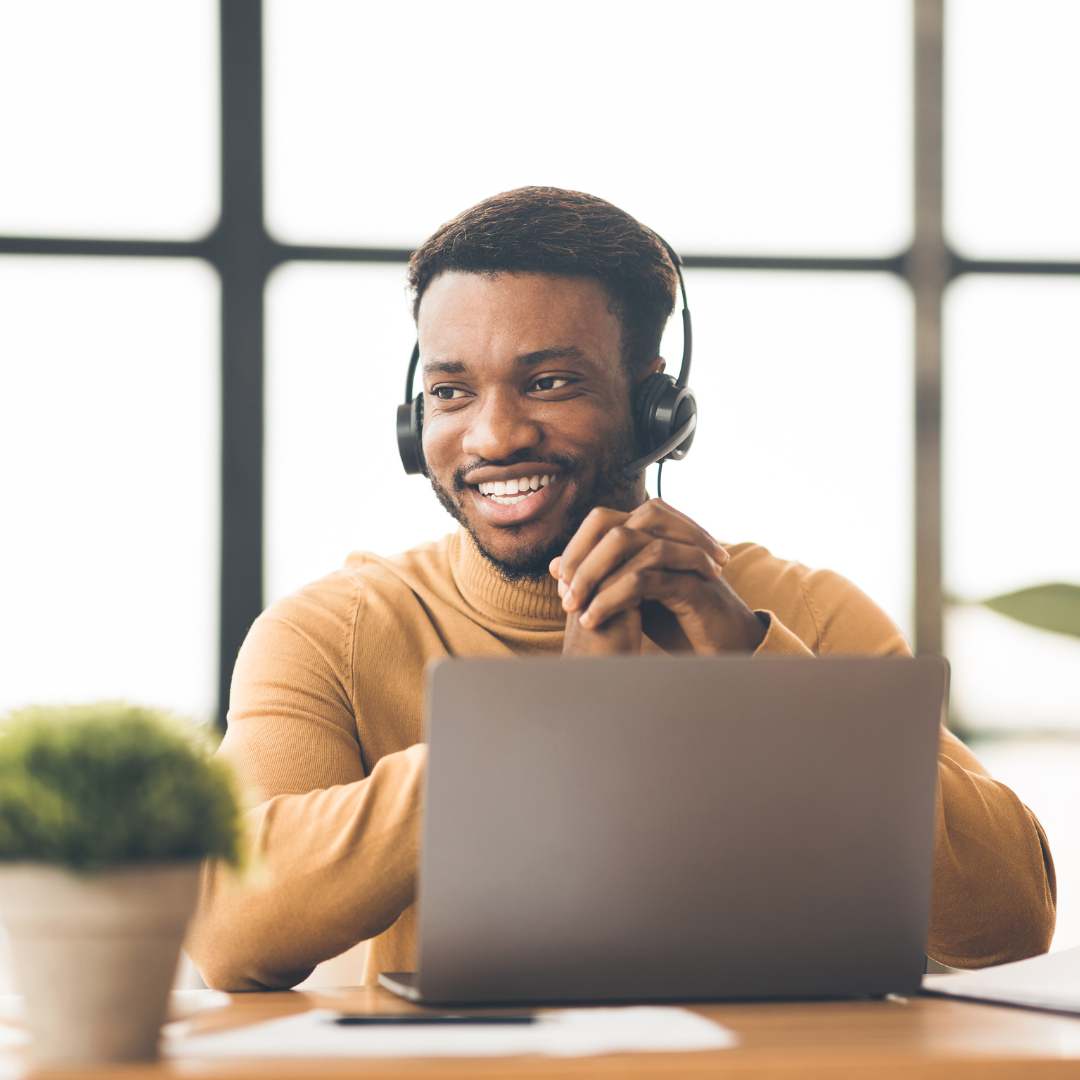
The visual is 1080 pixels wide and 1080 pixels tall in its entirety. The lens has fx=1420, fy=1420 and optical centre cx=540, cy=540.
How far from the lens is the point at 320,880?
1.17m

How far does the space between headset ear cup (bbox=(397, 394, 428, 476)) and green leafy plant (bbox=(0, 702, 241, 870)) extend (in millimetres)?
1050

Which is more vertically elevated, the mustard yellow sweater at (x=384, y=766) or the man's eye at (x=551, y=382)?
the man's eye at (x=551, y=382)

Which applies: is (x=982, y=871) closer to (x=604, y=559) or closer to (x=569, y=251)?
(x=604, y=559)

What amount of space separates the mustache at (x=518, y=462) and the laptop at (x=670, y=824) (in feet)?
2.78

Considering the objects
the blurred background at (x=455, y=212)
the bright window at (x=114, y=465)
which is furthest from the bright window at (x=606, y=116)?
the bright window at (x=114, y=465)

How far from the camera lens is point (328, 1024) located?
0.87 m

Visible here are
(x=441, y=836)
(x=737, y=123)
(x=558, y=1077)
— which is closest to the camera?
(x=558, y=1077)

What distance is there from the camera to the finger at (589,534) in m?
1.37

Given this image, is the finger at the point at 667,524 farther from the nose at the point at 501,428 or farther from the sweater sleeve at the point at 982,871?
the nose at the point at 501,428

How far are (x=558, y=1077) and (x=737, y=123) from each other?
8.31 ft

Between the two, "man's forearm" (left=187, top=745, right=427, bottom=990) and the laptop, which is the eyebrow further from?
the laptop

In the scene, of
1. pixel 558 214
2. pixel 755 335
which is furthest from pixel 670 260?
pixel 755 335

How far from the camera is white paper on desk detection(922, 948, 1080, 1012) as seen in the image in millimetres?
943

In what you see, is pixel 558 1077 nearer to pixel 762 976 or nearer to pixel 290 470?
pixel 762 976
